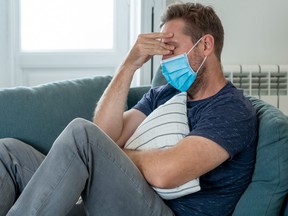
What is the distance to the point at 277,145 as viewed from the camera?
168 centimetres

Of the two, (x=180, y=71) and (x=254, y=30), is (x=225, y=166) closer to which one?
(x=180, y=71)

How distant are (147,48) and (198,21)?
9.6 inches

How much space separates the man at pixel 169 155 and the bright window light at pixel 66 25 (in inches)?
43.6

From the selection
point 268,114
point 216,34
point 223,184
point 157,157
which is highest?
point 216,34

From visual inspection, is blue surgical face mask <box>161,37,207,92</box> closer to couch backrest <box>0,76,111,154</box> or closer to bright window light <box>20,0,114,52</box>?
couch backrest <box>0,76,111,154</box>

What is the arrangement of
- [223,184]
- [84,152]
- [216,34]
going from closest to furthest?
[84,152] < [223,184] < [216,34]

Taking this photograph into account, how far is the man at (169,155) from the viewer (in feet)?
5.08

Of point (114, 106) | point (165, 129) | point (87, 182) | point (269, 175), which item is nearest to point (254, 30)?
point (114, 106)

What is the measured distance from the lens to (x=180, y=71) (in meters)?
1.86

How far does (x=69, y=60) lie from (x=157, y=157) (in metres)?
1.57

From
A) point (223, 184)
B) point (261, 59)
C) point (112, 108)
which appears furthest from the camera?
point (261, 59)

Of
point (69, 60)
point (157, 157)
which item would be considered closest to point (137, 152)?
point (157, 157)

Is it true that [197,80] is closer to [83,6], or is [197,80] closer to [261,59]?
[261,59]

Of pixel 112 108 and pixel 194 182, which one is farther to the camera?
pixel 112 108
